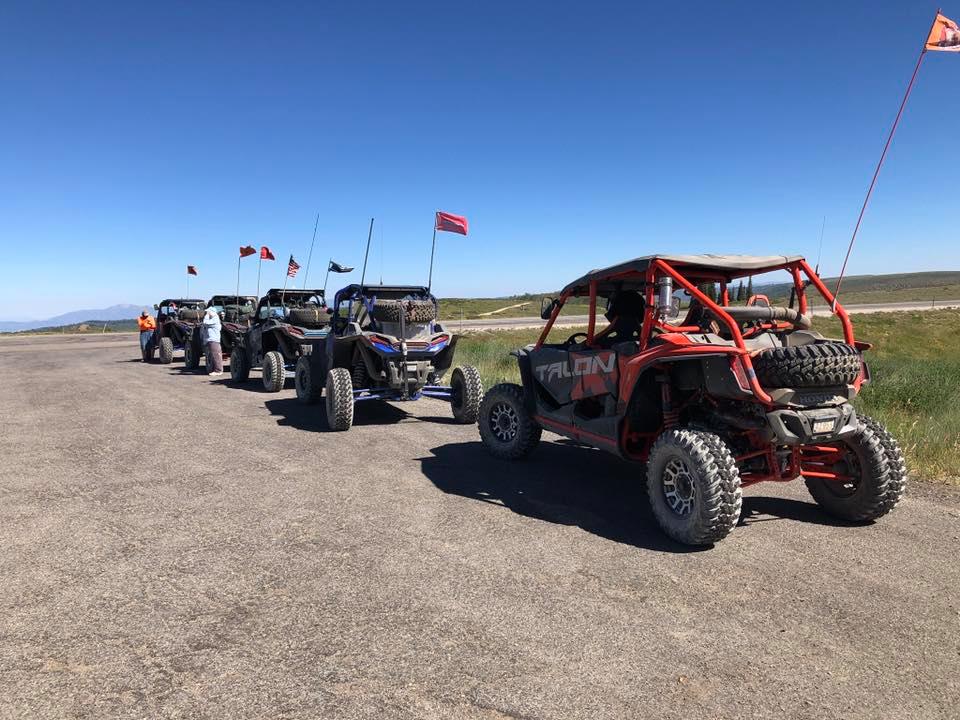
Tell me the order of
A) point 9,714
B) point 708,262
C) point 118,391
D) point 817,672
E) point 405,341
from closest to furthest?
point 9,714 < point 817,672 < point 708,262 < point 405,341 < point 118,391

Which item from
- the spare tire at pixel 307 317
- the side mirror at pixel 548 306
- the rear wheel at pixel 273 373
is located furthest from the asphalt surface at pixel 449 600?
the spare tire at pixel 307 317

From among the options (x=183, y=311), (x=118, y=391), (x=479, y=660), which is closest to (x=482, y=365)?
(x=118, y=391)

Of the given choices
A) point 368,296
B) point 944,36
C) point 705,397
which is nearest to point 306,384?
point 368,296

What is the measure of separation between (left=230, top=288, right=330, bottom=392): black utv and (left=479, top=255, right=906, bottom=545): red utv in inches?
311

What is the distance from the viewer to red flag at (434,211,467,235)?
11984 mm

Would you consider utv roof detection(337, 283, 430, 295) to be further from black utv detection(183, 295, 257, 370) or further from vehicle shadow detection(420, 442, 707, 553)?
black utv detection(183, 295, 257, 370)

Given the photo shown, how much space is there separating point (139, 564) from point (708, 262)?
4.65 metres

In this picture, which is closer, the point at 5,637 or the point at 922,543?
the point at 5,637

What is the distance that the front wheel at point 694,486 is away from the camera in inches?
166

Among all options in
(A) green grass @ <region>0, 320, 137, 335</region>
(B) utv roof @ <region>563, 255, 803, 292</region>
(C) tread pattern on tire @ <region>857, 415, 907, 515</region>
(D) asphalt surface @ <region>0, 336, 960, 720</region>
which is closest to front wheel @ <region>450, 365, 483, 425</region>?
(D) asphalt surface @ <region>0, 336, 960, 720</region>

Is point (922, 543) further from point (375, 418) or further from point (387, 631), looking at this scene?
point (375, 418)

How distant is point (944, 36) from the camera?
577 cm

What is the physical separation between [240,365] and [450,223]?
5.98 m

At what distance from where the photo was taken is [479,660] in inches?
119
